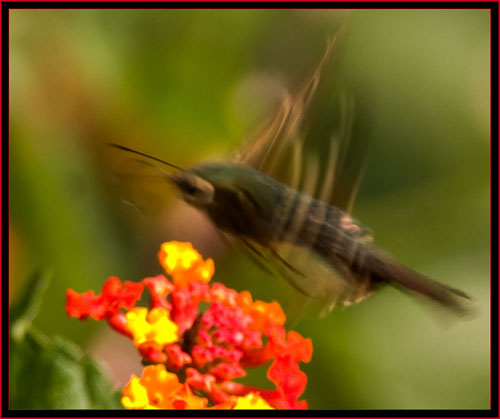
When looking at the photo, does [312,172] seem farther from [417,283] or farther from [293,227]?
[417,283]

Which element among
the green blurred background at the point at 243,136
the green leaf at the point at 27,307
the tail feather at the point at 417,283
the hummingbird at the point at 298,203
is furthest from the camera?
the green blurred background at the point at 243,136

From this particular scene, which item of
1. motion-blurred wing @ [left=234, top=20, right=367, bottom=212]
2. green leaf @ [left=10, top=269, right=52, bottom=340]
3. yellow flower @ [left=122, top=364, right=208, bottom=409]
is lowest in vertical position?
yellow flower @ [left=122, top=364, right=208, bottom=409]

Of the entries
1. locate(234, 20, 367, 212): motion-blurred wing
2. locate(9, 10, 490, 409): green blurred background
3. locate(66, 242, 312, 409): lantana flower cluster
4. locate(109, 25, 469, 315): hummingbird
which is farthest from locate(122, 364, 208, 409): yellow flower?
locate(9, 10, 490, 409): green blurred background

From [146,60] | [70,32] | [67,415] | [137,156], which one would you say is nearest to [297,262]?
[137,156]

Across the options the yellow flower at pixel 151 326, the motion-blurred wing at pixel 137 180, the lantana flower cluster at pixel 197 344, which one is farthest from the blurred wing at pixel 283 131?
the yellow flower at pixel 151 326

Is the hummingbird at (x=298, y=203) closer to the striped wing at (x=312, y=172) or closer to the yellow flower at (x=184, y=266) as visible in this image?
the striped wing at (x=312, y=172)

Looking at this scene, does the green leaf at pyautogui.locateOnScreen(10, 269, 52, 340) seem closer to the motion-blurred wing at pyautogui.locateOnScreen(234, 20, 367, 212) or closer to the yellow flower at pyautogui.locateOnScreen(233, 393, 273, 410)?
the yellow flower at pyautogui.locateOnScreen(233, 393, 273, 410)

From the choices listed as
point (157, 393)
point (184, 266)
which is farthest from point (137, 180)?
point (157, 393)
